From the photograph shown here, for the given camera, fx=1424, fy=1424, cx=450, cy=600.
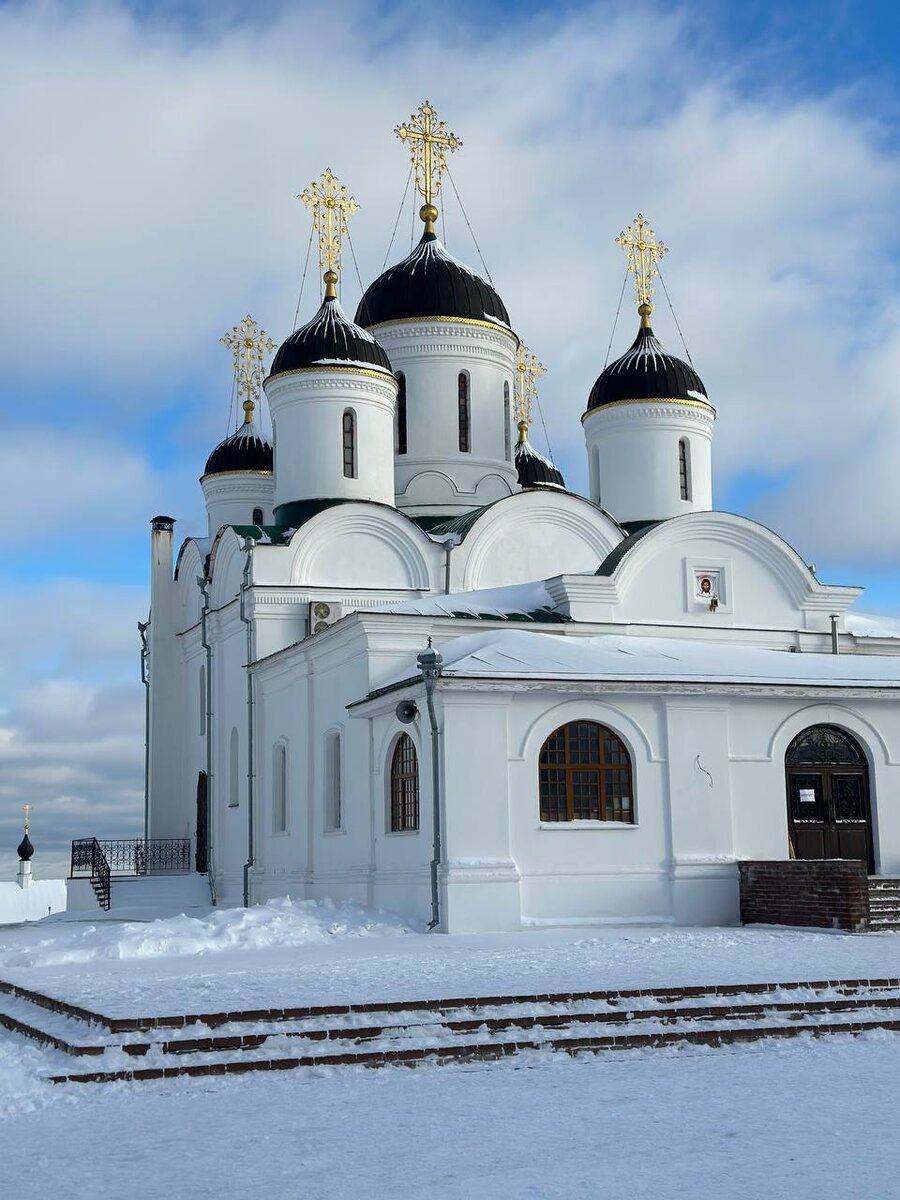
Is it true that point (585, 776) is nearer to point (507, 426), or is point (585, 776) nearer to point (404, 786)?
point (404, 786)

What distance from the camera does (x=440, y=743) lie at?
16.2m

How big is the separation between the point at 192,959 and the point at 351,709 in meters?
6.23

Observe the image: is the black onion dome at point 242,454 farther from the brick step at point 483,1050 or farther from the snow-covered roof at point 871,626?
the brick step at point 483,1050

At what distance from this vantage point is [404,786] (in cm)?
1772

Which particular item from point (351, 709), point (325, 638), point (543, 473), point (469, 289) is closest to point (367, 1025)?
point (351, 709)

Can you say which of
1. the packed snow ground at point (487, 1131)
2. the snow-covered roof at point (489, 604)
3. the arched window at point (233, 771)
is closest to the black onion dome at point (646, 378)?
the snow-covered roof at point (489, 604)

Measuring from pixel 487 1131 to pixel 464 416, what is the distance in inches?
825

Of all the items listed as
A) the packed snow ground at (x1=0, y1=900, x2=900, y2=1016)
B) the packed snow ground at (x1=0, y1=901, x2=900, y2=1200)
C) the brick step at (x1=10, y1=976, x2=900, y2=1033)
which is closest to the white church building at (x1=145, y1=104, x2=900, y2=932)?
the packed snow ground at (x1=0, y1=900, x2=900, y2=1016)

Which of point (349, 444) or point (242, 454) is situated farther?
point (242, 454)

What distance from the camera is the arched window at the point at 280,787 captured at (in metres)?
22.1

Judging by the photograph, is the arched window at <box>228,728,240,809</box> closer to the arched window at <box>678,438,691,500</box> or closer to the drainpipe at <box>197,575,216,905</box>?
the drainpipe at <box>197,575,216,905</box>

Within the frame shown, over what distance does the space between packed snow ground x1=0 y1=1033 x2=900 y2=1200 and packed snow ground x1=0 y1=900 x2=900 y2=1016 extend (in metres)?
1.58

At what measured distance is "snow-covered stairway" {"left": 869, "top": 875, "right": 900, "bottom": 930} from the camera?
1527 cm

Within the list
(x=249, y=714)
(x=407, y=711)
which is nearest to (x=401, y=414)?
(x=249, y=714)
